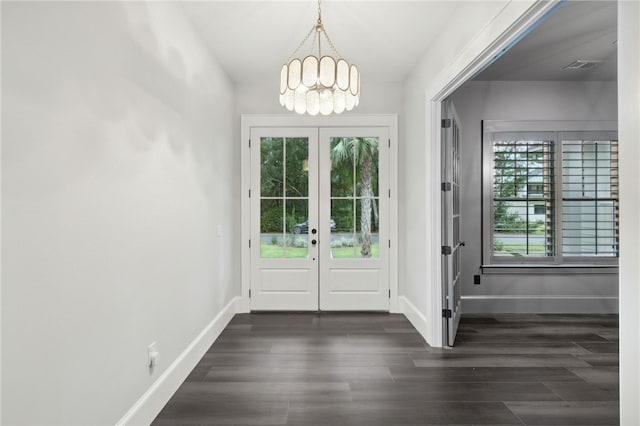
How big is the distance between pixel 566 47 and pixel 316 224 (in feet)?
9.98

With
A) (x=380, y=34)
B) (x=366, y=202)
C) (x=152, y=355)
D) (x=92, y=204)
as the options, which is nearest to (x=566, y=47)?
(x=380, y=34)

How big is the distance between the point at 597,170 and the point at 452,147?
7.52 feet

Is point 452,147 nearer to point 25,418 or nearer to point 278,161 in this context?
point 278,161

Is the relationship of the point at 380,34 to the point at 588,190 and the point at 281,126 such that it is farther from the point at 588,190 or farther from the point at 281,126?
the point at 588,190

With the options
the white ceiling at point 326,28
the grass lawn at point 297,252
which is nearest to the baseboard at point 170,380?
the grass lawn at point 297,252

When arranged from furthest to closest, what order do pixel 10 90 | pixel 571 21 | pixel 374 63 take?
pixel 374 63 < pixel 571 21 < pixel 10 90

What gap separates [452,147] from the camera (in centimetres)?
358

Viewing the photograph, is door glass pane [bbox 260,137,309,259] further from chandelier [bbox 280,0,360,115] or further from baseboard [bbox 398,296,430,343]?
chandelier [bbox 280,0,360,115]

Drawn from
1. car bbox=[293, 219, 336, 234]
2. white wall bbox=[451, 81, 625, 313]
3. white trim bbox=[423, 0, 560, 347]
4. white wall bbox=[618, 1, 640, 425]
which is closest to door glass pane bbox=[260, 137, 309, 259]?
car bbox=[293, 219, 336, 234]

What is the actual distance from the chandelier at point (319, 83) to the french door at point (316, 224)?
1.73 meters

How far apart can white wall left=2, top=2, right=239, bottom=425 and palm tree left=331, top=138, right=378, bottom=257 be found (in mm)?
2033

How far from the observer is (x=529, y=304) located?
4.64m

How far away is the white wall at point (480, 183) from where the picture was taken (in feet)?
15.0

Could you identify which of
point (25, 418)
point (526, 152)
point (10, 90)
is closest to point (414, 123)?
point (526, 152)
